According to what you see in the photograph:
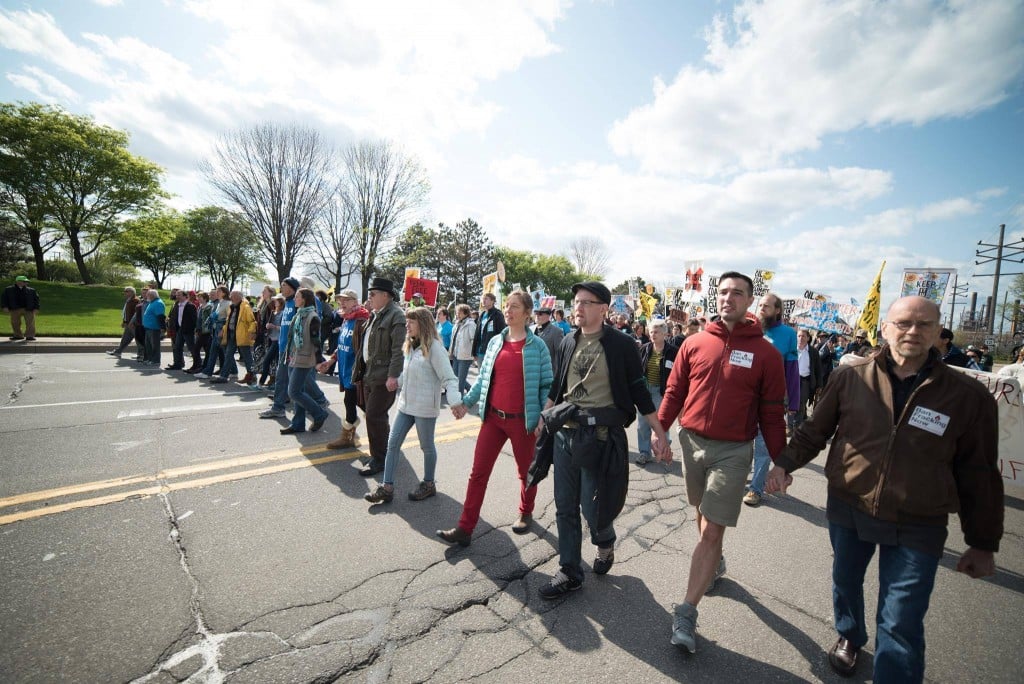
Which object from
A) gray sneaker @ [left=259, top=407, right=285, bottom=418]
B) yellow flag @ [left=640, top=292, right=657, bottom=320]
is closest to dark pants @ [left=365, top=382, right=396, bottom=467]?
gray sneaker @ [left=259, top=407, right=285, bottom=418]

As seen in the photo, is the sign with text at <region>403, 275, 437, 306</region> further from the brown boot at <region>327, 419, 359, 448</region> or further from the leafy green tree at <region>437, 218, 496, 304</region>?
the leafy green tree at <region>437, 218, 496, 304</region>

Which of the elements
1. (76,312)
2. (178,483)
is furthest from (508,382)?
(76,312)

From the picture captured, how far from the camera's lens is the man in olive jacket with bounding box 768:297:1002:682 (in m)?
1.86

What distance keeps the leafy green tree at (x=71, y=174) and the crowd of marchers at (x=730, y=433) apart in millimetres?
38202

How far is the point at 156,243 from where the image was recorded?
32.7m

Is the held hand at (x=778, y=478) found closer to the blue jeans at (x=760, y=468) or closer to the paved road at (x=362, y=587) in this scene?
the paved road at (x=362, y=587)

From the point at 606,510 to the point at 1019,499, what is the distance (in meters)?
6.33

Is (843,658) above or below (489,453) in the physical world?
below

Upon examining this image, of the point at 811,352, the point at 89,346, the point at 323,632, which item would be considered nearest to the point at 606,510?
the point at 323,632

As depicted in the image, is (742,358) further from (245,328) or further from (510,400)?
(245,328)

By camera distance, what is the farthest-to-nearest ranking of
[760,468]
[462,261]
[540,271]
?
[540,271] < [462,261] < [760,468]

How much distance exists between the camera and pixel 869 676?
2.21m

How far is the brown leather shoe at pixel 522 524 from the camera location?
11.5ft

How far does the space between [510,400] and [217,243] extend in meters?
52.9
